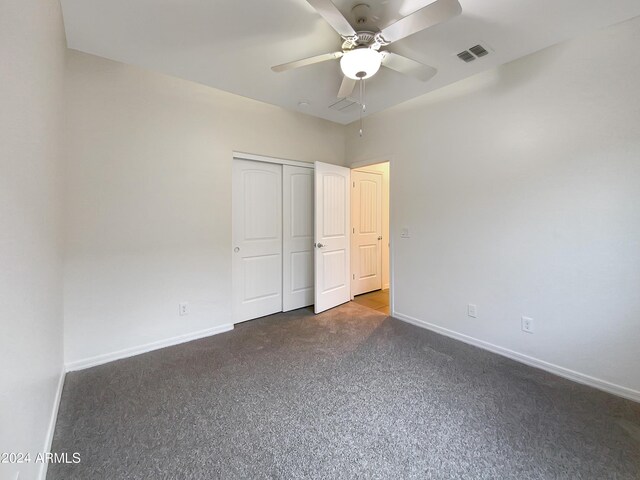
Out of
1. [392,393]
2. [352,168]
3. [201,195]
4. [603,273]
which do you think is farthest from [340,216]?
[603,273]

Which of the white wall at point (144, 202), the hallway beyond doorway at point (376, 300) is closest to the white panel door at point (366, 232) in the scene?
the hallway beyond doorway at point (376, 300)

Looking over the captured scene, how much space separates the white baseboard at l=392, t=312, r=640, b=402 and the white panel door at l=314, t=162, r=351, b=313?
3.79 feet

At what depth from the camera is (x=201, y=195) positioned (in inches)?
115

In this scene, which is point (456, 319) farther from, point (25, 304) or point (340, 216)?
point (25, 304)

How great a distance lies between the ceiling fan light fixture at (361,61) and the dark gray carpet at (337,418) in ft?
7.42

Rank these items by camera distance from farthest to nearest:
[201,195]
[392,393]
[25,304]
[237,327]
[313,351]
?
[237,327] → [201,195] → [313,351] → [392,393] → [25,304]

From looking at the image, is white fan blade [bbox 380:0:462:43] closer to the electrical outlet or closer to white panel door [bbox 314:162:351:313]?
white panel door [bbox 314:162:351:313]

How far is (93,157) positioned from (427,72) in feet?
9.05

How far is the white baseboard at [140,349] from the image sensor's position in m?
2.33

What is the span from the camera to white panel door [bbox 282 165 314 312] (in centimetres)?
370

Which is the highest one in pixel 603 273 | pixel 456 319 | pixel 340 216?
pixel 340 216

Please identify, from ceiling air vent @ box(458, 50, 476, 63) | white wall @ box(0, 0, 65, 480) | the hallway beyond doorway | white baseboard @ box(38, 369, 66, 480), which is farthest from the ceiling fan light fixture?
the hallway beyond doorway

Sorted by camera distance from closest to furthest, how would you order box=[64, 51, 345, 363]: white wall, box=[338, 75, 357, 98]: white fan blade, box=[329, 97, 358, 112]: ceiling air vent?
box=[338, 75, 357, 98]: white fan blade
box=[64, 51, 345, 363]: white wall
box=[329, 97, 358, 112]: ceiling air vent

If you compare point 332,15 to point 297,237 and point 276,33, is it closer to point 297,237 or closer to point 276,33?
point 276,33
